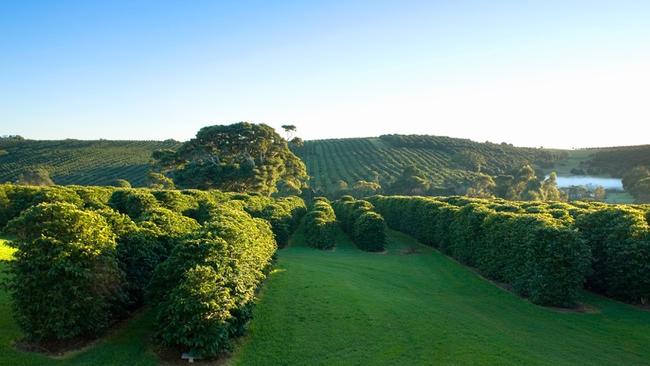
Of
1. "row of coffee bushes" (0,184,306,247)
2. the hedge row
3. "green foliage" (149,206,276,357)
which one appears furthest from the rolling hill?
"green foliage" (149,206,276,357)

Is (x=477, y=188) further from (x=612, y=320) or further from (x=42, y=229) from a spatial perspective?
(x=42, y=229)

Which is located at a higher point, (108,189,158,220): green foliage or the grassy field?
(108,189,158,220): green foliage

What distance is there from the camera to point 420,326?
45.8 ft

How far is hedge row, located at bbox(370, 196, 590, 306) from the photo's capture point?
55.9 feet

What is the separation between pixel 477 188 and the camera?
79.9 meters

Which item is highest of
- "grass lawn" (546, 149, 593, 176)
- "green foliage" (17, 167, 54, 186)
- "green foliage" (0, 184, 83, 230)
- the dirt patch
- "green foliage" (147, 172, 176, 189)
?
"grass lawn" (546, 149, 593, 176)

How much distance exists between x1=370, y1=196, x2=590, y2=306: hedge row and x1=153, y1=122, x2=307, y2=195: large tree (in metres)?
28.6

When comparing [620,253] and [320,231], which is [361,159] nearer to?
[320,231]

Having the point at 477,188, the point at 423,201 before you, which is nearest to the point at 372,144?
the point at 477,188

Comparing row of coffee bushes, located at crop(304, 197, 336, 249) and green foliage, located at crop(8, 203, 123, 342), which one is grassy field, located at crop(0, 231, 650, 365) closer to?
green foliage, located at crop(8, 203, 123, 342)

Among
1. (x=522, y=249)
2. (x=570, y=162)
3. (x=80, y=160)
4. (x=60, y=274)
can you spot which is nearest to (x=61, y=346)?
(x=60, y=274)

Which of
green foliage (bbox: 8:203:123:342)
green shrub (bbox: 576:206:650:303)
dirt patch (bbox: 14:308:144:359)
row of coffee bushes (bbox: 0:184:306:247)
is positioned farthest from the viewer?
row of coffee bushes (bbox: 0:184:306:247)

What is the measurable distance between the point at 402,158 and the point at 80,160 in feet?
280

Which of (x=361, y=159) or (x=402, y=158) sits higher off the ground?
(x=402, y=158)
